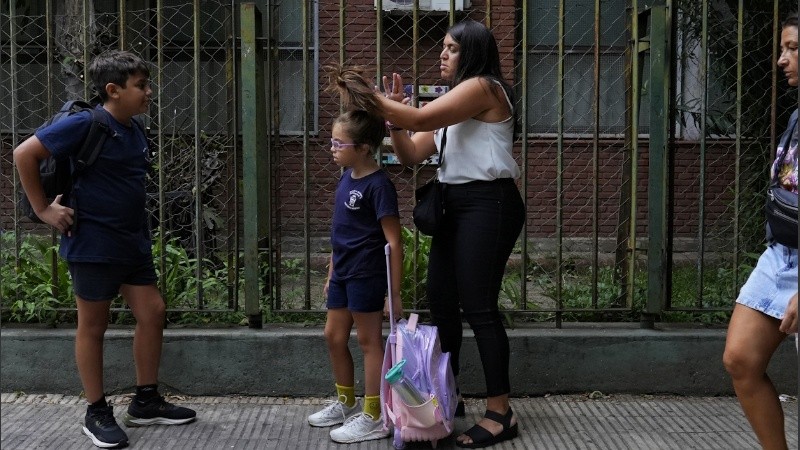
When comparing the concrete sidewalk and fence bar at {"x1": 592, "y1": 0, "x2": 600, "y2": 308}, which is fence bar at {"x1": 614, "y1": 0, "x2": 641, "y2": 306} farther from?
the concrete sidewalk

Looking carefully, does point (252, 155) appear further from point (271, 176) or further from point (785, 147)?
point (785, 147)

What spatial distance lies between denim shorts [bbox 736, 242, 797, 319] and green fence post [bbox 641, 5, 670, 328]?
174 centimetres

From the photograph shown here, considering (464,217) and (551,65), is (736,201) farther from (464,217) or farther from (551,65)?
(551,65)

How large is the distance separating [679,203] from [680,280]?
2.24 metres

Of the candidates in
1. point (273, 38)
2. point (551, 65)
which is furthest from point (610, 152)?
point (273, 38)

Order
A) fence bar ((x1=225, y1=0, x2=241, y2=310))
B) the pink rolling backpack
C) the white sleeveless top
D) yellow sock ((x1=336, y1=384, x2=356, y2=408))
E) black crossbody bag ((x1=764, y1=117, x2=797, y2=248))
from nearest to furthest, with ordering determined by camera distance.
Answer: black crossbody bag ((x1=764, y1=117, x2=797, y2=248)) < the pink rolling backpack < the white sleeveless top < yellow sock ((x1=336, y1=384, x2=356, y2=408)) < fence bar ((x1=225, y1=0, x2=241, y2=310))

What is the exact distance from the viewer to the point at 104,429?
4.21 metres

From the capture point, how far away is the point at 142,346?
4434 millimetres

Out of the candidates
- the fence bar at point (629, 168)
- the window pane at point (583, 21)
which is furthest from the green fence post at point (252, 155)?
the window pane at point (583, 21)

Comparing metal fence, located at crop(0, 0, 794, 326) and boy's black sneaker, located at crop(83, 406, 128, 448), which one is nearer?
boy's black sneaker, located at crop(83, 406, 128, 448)

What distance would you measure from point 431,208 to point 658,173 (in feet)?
5.04

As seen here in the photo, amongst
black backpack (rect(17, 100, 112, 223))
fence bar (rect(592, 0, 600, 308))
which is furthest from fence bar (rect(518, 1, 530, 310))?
black backpack (rect(17, 100, 112, 223))

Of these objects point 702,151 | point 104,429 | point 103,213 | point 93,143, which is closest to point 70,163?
point 93,143

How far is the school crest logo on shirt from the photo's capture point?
4.19 metres
